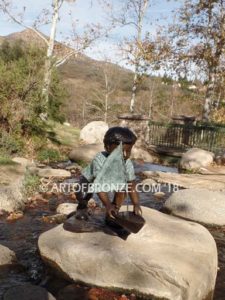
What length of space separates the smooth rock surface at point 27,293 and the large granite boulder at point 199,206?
14.0 feet

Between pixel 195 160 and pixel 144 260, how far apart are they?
11.7m

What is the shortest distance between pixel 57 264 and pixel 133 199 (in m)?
1.27

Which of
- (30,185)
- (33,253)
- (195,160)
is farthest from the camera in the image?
(195,160)

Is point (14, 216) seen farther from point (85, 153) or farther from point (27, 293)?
point (85, 153)

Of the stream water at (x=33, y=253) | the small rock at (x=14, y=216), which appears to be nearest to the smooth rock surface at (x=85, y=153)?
the stream water at (x=33, y=253)

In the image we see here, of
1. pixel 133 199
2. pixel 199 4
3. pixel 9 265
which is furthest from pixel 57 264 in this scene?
pixel 199 4

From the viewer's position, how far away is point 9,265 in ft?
16.7

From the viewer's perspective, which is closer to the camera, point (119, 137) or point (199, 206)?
point (119, 137)

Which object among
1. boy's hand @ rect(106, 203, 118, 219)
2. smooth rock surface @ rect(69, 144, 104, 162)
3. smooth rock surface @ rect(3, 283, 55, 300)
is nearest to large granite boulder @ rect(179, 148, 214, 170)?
smooth rock surface @ rect(69, 144, 104, 162)

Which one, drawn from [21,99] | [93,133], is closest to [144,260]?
[21,99]

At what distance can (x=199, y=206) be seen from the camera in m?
7.80

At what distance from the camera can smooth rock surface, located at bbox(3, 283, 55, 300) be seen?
13.4ft

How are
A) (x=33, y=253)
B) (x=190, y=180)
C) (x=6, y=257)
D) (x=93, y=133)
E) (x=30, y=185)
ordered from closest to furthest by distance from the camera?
(x=6, y=257) < (x=33, y=253) < (x=30, y=185) < (x=190, y=180) < (x=93, y=133)

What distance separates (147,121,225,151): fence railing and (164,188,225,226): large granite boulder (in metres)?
10.6
